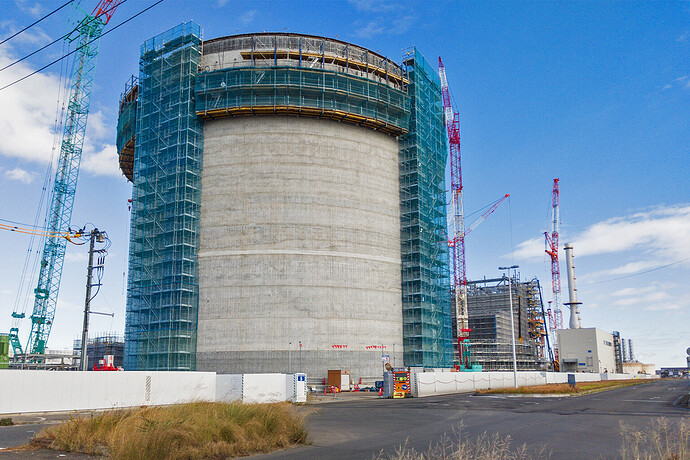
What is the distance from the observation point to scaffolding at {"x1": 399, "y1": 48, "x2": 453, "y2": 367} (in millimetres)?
60500

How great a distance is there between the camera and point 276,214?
182 feet

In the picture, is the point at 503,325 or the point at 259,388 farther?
the point at 503,325

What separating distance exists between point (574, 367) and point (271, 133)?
8934 centimetres

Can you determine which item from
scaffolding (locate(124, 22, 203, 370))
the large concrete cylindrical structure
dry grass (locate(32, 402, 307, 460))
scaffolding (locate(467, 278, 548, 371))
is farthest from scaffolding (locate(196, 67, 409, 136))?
scaffolding (locate(467, 278, 548, 371))

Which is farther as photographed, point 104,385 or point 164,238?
point 164,238

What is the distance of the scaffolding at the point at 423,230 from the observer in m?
60.5

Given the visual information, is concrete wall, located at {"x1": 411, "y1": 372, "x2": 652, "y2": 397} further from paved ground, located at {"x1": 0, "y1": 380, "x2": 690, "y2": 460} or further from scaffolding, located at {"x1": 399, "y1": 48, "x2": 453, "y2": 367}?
paved ground, located at {"x1": 0, "y1": 380, "x2": 690, "y2": 460}

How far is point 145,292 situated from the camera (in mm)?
57000

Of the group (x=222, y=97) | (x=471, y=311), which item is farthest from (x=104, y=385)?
(x=471, y=311)

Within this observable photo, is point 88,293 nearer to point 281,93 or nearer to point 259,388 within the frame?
point 259,388

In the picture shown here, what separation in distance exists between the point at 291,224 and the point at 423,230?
16123mm

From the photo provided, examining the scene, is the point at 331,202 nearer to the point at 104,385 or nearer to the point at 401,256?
the point at 401,256

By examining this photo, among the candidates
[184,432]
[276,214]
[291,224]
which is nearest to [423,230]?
[291,224]

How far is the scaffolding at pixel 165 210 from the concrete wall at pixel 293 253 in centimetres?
153
